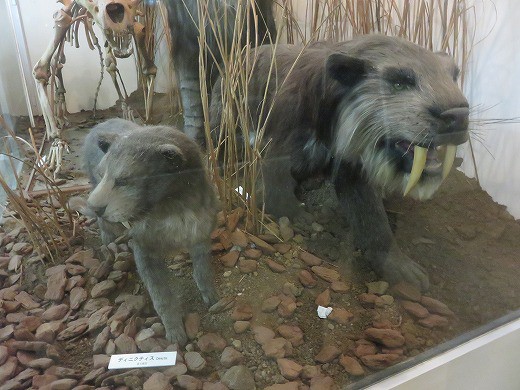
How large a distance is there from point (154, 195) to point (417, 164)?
57 cm

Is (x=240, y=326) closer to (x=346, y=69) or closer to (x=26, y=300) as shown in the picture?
(x=26, y=300)

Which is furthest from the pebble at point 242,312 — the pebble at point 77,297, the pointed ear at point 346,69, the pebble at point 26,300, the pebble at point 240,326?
the pointed ear at point 346,69

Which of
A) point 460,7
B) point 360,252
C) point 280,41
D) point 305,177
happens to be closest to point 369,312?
point 360,252

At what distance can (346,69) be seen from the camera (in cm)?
112

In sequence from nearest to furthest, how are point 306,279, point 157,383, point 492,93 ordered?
point 157,383 → point 306,279 → point 492,93

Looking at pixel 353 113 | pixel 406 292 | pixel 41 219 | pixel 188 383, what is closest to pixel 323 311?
pixel 406 292

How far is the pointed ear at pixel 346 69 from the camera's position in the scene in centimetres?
111

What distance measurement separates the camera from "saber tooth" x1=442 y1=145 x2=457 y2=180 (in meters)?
1.16

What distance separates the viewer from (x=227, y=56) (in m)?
1.09

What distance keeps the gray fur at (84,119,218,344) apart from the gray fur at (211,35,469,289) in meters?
0.15

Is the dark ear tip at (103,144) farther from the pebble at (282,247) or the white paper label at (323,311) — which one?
the white paper label at (323,311)

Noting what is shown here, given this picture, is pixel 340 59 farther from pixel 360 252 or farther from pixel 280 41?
pixel 360 252

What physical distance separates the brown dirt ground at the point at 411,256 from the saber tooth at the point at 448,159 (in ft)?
0.23

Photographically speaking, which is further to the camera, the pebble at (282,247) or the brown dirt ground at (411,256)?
the pebble at (282,247)
